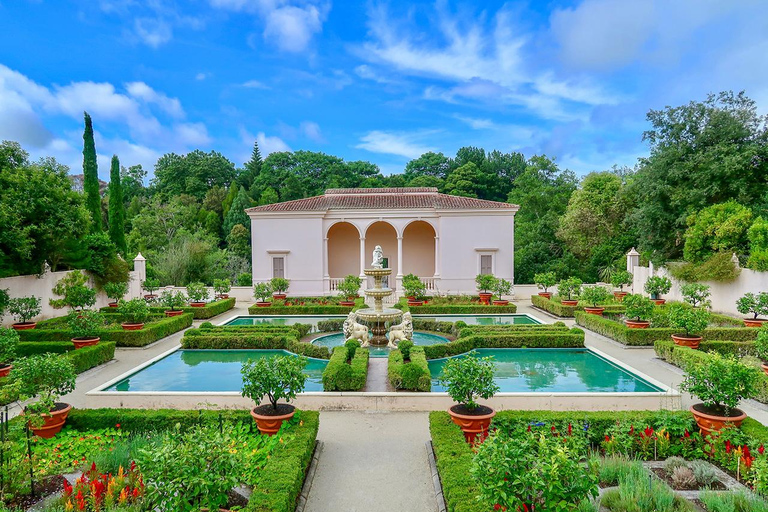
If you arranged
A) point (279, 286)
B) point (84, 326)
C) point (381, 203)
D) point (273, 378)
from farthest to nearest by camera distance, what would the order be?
point (381, 203) < point (279, 286) < point (84, 326) < point (273, 378)

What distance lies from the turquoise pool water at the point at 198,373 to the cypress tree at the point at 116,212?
18108 mm

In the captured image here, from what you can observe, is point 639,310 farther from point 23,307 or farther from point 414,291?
point 23,307

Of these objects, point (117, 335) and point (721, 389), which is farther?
point (117, 335)

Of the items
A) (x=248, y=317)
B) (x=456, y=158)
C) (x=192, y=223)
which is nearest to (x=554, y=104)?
(x=248, y=317)

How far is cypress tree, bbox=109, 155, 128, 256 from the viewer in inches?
1145

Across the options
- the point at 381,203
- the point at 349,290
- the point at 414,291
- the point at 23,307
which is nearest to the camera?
the point at 23,307

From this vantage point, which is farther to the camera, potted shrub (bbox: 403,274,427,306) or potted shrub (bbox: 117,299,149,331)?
potted shrub (bbox: 403,274,427,306)

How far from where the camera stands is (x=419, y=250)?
31469 millimetres

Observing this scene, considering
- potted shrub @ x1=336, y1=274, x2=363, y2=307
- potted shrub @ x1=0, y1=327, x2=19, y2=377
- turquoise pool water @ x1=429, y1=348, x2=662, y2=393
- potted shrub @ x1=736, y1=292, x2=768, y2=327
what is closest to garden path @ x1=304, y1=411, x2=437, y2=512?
turquoise pool water @ x1=429, y1=348, x2=662, y2=393

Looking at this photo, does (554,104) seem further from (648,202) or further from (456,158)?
(456,158)

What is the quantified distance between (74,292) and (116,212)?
13425 millimetres

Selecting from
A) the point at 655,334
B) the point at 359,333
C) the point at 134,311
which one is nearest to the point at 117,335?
the point at 134,311

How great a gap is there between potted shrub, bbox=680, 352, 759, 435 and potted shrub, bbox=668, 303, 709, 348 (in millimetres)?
6766

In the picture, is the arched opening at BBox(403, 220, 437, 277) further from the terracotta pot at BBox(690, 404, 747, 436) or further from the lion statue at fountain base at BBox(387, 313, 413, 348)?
the terracotta pot at BBox(690, 404, 747, 436)
